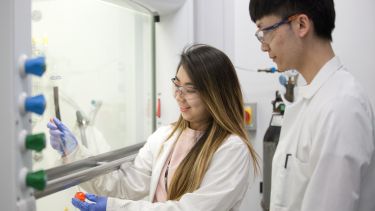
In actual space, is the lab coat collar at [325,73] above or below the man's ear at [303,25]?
below

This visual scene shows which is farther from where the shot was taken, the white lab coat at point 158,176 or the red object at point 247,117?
the red object at point 247,117

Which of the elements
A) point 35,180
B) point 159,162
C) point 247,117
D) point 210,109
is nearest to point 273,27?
point 210,109

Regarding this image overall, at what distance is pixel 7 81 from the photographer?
684 mm

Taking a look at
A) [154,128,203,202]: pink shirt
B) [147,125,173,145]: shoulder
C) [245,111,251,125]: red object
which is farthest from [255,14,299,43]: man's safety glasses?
[245,111,251,125]: red object

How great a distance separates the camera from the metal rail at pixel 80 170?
0.93 meters

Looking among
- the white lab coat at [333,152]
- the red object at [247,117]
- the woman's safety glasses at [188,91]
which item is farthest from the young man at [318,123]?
the red object at [247,117]

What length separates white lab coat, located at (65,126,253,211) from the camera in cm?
101

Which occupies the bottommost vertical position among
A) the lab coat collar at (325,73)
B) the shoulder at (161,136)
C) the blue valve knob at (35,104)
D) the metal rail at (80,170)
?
the metal rail at (80,170)

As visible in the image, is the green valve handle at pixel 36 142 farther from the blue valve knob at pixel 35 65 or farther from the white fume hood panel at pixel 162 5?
the white fume hood panel at pixel 162 5

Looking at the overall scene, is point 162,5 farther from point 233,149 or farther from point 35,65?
point 35,65

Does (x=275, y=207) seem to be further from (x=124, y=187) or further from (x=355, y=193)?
(x=124, y=187)

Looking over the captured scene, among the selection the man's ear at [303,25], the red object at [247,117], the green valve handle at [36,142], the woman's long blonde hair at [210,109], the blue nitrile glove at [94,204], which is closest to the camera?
the green valve handle at [36,142]

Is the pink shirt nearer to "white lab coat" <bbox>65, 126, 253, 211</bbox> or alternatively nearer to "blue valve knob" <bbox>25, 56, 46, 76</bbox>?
"white lab coat" <bbox>65, 126, 253, 211</bbox>

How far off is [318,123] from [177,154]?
1.73 ft
